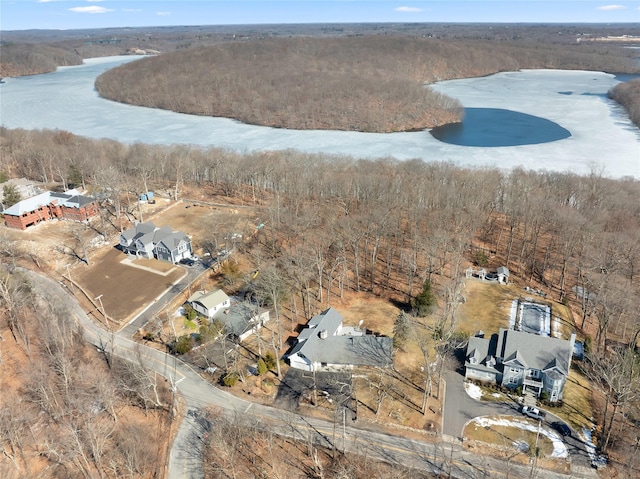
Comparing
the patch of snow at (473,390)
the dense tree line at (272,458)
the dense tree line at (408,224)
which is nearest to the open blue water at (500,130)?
the dense tree line at (408,224)

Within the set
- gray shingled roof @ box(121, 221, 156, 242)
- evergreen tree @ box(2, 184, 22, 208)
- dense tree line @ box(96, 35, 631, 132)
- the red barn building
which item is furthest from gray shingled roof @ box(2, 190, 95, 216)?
dense tree line @ box(96, 35, 631, 132)

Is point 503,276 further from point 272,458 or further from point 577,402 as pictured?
point 272,458

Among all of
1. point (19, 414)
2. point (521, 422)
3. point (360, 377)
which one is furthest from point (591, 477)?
point (19, 414)

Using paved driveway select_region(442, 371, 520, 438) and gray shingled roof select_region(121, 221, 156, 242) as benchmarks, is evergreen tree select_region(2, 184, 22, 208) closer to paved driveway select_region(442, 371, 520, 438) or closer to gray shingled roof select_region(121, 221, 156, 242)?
gray shingled roof select_region(121, 221, 156, 242)

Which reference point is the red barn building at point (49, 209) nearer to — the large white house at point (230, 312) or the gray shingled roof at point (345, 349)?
the large white house at point (230, 312)

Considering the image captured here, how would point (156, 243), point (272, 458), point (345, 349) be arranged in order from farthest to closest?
point (156, 243) → point (345, 349) → point (272, 458)

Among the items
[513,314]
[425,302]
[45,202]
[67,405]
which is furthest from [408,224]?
[45,202]
